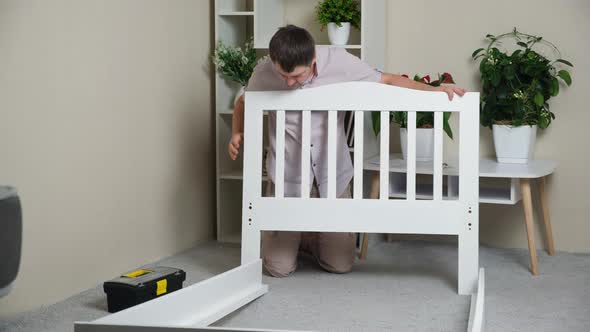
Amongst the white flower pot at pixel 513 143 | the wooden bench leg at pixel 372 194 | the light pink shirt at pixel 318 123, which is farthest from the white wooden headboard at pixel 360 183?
the white flower pot at pixel 513 143

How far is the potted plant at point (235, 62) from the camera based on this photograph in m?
3.03

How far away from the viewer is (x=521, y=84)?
282cm

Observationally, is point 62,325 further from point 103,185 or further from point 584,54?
point 584,54

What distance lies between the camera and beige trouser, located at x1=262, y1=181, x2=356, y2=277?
2.52 m

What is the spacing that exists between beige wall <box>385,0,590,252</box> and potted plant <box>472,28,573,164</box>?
73mm

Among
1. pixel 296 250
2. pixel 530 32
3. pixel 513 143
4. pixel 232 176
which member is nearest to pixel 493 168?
pixel 513 143

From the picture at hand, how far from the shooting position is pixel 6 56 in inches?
80.0

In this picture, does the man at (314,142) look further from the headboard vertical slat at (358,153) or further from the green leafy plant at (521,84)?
the green leafy plant at (521,84)

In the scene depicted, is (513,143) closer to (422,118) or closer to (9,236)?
(422,118)

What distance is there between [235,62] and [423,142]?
83cm

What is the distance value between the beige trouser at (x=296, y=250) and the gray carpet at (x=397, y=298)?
0.04 m

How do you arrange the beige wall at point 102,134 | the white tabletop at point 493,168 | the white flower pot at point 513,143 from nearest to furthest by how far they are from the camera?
the beige wall at point 102,134
the white tabletop at point 493,168
the white flower pot at point 513,143

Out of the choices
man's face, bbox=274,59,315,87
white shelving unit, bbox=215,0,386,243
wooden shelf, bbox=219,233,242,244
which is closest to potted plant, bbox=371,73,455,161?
white shelving unit, bbox=215,0,386,243

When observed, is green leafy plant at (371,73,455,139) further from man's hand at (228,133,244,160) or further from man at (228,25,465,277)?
man's hand at (228,133,244,160)
